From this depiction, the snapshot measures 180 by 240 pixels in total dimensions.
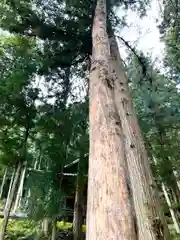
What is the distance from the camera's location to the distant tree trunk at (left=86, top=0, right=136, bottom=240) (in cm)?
155

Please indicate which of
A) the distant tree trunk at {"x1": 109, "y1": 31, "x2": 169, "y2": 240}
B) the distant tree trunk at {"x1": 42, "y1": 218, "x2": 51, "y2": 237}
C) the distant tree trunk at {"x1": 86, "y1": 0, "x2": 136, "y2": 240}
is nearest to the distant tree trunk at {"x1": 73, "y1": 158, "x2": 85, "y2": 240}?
the distant tree trunk at {"x1": 42, "y1": 218, "x2": 51, "y2": 237}

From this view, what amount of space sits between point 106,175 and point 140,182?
454 millimetres

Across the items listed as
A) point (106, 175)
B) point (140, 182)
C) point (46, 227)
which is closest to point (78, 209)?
point (46, 227)

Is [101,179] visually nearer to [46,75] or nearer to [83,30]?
[83,30]

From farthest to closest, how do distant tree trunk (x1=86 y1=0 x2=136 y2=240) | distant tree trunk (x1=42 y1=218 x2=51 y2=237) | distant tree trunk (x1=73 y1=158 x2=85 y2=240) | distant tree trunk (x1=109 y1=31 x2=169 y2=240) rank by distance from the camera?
distant tree trunk (x1=73 y1=158 x2=85 y2=240)
distant tree trunk (x1=42 y1=218 x2=51 y2=237)
distant tree trunk (x1=109 y1=31 x2=169 y2=240)
distant tree trunk (x1=86 y1=0 x2=136 y2=240)

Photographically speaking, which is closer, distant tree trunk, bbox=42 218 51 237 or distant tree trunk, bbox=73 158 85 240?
distant tree trunk, bbox=42 218 51 237

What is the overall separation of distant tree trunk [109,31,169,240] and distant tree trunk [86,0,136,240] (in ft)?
0.53

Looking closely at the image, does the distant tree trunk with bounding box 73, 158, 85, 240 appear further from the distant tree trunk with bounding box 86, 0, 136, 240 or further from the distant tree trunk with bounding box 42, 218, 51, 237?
the distant tree trunk with bounding box 86, 0, 136, 240

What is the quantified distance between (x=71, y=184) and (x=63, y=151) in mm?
1592

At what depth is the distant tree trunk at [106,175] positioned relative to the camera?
61.2 inches

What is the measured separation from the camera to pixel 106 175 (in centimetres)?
190

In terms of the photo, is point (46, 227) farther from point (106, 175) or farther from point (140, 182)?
point (106, 175)

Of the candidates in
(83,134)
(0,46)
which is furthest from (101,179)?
(0,46)

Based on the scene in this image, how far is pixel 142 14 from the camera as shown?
772 cm
